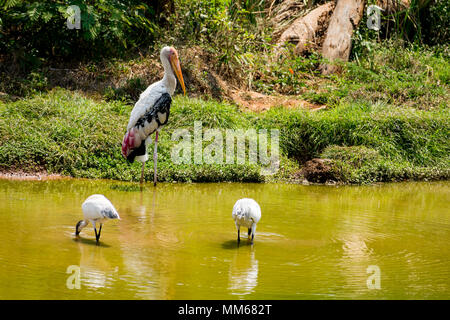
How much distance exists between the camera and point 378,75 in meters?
13.1

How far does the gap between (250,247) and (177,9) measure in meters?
8.70

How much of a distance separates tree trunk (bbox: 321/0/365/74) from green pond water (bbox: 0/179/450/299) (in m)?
6.88

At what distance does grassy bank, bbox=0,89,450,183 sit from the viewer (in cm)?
879

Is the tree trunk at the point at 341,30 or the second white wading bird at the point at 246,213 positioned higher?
the tree trunk at the point at 341,30

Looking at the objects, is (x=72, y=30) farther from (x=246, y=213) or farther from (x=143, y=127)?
(x=246, y=213)

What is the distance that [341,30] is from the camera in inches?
578

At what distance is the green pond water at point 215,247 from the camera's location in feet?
13.9

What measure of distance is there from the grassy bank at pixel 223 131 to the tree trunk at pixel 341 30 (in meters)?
3.49

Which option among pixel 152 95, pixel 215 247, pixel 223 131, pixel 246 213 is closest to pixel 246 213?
pixel 246 213

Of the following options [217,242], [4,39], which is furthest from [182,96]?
[217,242]

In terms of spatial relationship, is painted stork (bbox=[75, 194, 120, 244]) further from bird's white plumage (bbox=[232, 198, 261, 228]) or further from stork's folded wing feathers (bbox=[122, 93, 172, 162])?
stork's folded wing feathers (bbox=[122, 93, 172, 162])

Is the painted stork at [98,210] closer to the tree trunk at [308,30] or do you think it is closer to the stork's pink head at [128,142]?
the stork's pink head at [128,142]

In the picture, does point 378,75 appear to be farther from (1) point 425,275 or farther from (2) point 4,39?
(1) point 425,275

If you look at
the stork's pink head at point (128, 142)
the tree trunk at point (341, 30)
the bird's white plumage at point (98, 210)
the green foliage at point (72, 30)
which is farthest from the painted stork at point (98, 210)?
the tree trunk at point (341, 30)
